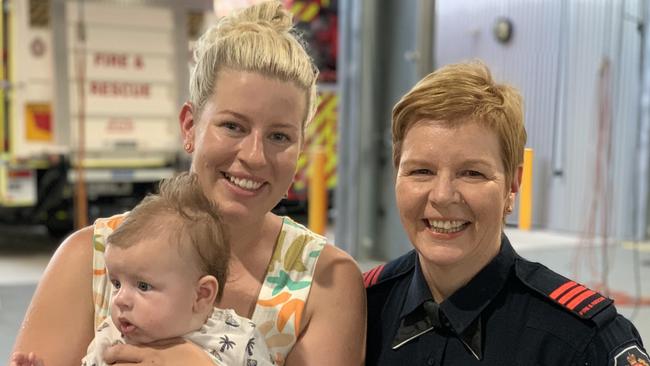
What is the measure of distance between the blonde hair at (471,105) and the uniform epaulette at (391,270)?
1.16 feet

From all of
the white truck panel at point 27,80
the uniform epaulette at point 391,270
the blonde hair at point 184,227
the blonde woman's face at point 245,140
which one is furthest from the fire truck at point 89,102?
the blonde hair at point 184,227

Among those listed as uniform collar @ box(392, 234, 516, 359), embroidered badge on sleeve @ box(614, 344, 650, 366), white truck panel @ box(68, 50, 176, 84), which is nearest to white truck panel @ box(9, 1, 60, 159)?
white truck panel @ box(68, 50, 176, 84)

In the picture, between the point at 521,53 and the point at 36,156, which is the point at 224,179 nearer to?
the point at 521,53

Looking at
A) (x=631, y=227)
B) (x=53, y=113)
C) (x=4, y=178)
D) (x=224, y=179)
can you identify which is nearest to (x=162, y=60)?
(x=53, y=113)

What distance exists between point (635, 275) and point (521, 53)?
2653mm

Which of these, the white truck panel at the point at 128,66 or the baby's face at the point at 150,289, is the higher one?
the white truck panel at the point at 128,66

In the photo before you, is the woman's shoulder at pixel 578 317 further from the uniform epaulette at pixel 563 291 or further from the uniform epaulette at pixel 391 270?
the uniform epaulette at pixel 391 270

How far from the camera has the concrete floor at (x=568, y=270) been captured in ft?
13.5

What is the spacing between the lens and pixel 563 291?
150 centimetres

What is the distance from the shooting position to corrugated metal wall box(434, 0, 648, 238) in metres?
3.70

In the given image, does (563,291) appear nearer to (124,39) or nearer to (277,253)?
(277,253)

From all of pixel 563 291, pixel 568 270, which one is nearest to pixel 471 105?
pixel 563 291

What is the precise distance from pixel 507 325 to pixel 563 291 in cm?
13

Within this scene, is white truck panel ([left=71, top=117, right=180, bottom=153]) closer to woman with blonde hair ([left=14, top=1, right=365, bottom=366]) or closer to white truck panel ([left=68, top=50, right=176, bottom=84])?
white truck panel ([left=68, top=50, right=176, bottom=84])
